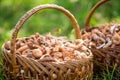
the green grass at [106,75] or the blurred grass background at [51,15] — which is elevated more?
the blurred grass background at [51,15]

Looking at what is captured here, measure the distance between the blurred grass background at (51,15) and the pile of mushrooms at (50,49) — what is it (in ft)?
4.85

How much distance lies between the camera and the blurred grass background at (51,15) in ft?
13.3

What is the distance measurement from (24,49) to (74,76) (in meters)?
0.30

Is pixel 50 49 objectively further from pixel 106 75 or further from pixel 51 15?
pixel 51 15

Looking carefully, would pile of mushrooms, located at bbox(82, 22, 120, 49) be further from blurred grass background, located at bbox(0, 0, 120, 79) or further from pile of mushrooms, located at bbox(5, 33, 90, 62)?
blurred grass background, located at bbox(0, 0, 120, 79)

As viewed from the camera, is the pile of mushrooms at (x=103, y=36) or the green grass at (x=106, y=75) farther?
the pile of mushrooms at (x=103, y=36)

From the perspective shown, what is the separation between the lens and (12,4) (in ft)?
14.8

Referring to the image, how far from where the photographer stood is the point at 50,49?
7.42 feet

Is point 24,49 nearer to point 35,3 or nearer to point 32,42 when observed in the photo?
point 32,42

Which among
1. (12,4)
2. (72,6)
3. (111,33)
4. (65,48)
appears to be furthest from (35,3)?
(65,48)

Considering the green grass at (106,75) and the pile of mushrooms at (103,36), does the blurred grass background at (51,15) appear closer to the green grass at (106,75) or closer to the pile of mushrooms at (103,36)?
the pile of mushrooms at (103,36)

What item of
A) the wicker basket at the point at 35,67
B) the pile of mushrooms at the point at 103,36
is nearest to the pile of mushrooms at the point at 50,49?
the wicker basket at the point at 35,67

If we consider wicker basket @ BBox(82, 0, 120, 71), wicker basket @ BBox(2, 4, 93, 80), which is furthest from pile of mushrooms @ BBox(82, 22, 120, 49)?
wicker basket @ BBox(2, 4, 93, 80)

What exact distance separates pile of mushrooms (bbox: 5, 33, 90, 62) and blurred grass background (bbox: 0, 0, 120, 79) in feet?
4.85
